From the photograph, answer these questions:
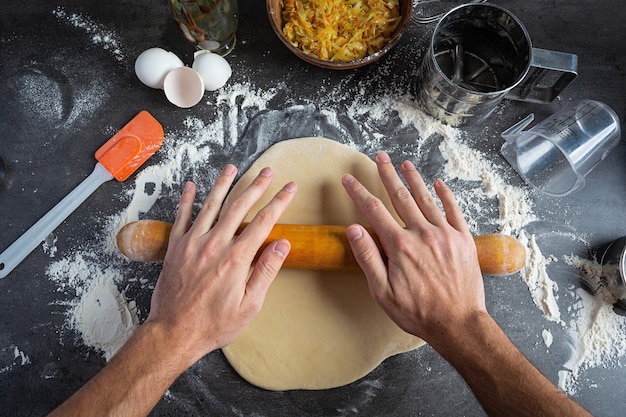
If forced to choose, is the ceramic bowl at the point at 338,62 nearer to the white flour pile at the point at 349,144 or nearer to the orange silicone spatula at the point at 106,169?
the white flour pile at the point at 349,144

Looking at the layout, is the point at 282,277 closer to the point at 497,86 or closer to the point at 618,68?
the point at 497,86

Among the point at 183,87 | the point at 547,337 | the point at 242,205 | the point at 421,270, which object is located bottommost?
the point at 547,337

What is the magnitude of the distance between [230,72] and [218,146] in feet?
0.89

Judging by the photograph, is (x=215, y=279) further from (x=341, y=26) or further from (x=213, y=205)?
(x=341, y=26)

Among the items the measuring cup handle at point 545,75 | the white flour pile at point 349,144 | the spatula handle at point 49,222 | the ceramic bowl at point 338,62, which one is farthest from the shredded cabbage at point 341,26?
the spatula handle at point 49,222

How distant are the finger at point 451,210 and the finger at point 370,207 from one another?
0.17 metres

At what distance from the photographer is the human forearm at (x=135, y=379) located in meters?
1.14

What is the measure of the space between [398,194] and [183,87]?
2.75ft

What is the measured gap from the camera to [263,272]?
4.22 ft

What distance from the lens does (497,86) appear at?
5.42 ft

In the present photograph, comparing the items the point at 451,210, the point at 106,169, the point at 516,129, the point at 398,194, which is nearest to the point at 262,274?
the point at 398,194

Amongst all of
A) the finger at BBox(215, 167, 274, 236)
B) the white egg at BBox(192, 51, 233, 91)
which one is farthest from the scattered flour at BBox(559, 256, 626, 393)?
the white egg at BBox(192, 51, 233, 91)

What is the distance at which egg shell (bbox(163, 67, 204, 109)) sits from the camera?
158 cm

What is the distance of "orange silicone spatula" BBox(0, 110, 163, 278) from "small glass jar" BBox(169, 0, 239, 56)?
0.33 metres
